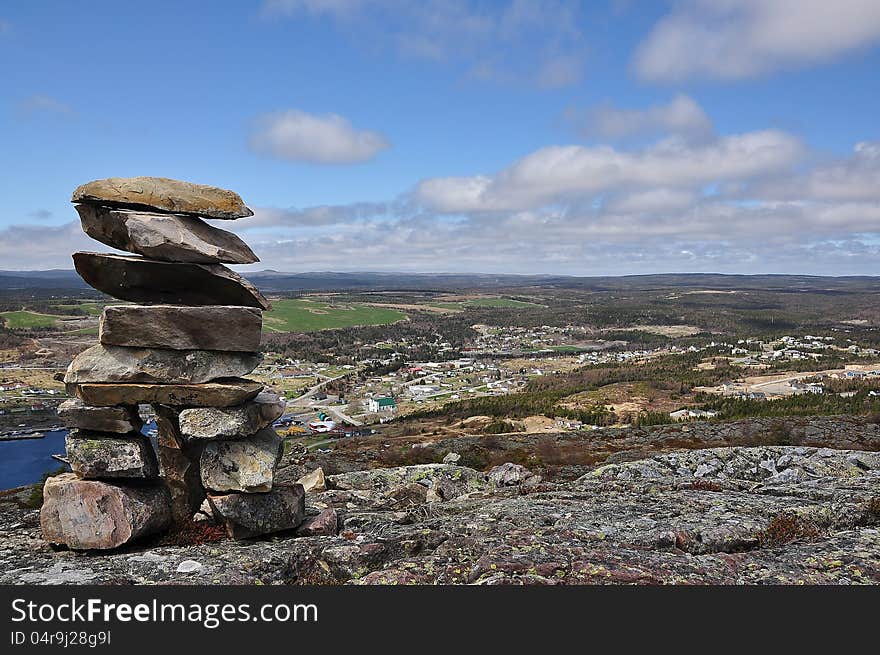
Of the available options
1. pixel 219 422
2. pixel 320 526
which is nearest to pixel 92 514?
pixel 219 422

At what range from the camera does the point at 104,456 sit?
57.7 feet

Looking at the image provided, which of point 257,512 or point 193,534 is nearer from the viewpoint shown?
point 193,534

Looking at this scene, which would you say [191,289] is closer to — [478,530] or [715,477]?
[478,530]

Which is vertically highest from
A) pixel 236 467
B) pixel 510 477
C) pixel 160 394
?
pixel 160 394

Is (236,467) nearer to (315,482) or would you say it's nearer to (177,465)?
(177,465)

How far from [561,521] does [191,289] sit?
15324 millimetres

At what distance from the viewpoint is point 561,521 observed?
1933 centimetres

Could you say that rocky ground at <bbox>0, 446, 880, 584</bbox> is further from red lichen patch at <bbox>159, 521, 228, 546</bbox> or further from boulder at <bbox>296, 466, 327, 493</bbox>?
boulder at <bbox>296, 466, 327, 493</bbox>

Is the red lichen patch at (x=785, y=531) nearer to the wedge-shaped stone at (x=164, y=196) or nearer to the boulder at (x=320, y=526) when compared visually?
the boulder at (x=320, y=526)

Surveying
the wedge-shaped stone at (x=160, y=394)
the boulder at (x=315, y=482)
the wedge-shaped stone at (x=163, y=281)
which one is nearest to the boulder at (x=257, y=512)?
the wedge-shaped stone at (x=160, y=394)

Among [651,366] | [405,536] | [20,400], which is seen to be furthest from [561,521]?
[651,366]

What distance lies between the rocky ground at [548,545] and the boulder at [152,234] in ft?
30.1

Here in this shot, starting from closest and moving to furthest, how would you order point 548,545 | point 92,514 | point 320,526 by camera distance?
point 548,545, point 92,514, point 320,526

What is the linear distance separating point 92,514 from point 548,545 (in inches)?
535
